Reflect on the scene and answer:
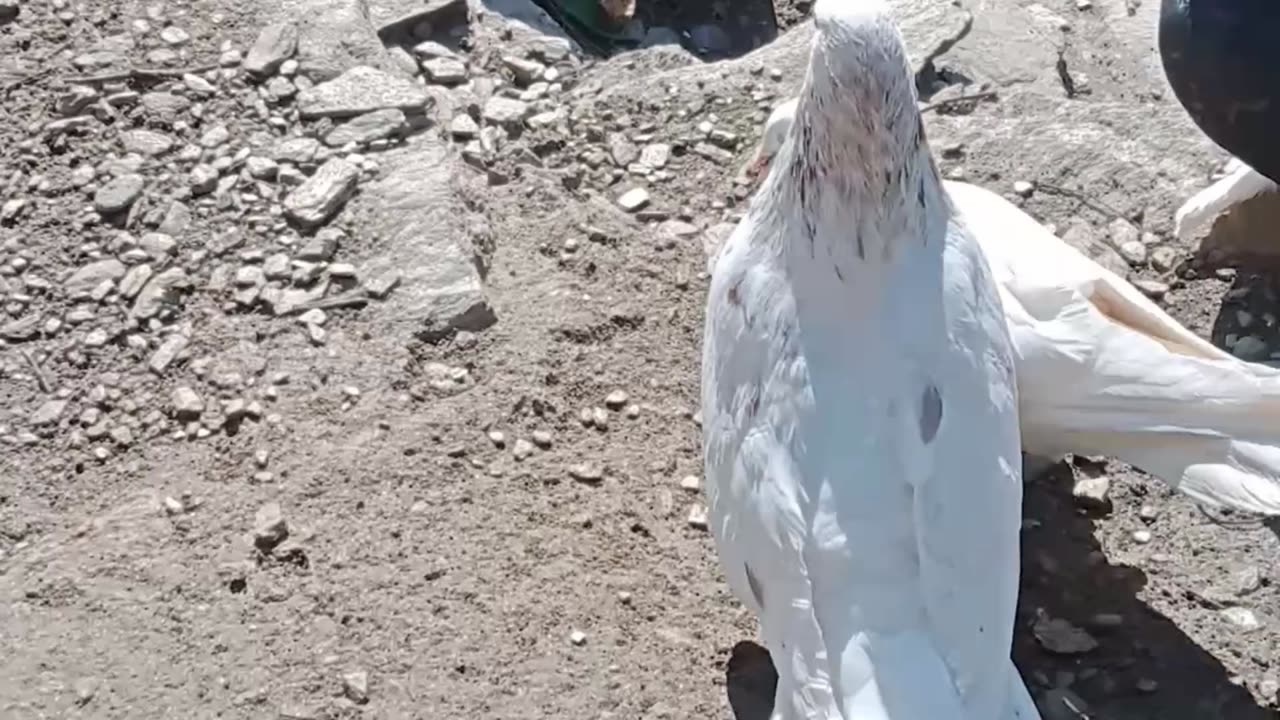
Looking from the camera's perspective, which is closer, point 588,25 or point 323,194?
point 323,194

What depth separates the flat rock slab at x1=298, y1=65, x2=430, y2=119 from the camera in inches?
148

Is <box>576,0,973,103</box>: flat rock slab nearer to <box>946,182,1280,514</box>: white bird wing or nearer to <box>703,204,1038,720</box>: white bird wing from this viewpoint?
<box>946,182,1280,514</box>: white bird wing

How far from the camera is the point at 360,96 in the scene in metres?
3.80

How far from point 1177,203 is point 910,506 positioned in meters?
1.74

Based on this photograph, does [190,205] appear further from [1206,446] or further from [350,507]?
[1206,446]

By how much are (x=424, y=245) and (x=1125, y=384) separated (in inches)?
62.3

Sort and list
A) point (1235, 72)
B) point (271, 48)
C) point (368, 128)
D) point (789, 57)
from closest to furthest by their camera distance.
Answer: point (1235, 72)
point (368, 128)
point (271, 48)
point (789, 57)

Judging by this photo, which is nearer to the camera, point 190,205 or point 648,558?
Result: point 648,558

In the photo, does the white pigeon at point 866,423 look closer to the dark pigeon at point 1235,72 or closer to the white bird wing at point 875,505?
the white bird wing at point 875,505

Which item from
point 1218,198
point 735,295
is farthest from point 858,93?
point 1218,198

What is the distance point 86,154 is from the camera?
371 cm

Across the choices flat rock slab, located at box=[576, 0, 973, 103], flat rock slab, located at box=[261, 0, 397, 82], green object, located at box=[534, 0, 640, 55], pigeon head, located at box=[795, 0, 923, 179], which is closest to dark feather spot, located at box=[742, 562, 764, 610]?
pigeon head, located at box=[795, 0, 923, 179]

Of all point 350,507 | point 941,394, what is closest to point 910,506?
point 941,394

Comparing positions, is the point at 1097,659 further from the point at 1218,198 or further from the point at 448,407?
the point at 448,407
